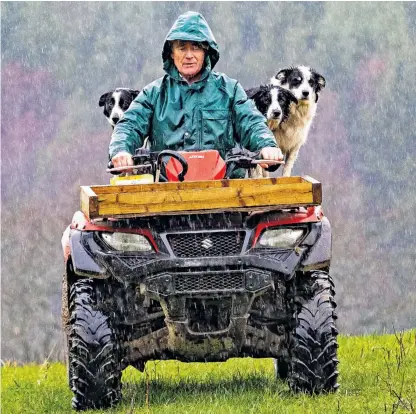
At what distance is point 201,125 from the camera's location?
7129 millimetres

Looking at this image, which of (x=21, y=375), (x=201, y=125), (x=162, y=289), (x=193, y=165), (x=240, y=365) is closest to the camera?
(x=162, y=289)

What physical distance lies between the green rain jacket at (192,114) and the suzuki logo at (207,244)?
1249 millimetres

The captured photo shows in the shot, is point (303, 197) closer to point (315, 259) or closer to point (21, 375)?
point (315, 259)

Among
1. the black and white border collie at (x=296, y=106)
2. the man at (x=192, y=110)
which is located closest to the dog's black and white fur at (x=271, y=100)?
the black and white border collie at (x=296, y=106)

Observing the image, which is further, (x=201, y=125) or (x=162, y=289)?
(x=201, y=125)

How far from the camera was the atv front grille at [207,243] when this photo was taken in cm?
598

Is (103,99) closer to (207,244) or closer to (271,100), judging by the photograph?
(271,100)

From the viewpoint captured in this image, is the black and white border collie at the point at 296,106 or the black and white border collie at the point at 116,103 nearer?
the black and white border collie at the point at 116,103

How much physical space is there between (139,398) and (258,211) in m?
1.53

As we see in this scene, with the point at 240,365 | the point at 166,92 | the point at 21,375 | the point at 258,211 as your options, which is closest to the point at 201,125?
the point at 166,92

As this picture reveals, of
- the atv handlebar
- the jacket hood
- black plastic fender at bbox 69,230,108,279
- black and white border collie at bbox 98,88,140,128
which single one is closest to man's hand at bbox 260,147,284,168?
the atv handlebar

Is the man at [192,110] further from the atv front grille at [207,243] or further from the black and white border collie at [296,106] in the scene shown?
the black and white border collie at [296,106]

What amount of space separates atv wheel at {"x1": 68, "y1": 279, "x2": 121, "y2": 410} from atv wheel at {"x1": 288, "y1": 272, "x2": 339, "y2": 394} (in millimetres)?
1070

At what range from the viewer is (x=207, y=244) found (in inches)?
236
